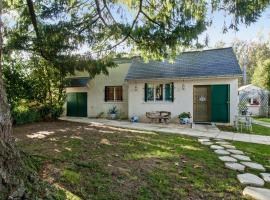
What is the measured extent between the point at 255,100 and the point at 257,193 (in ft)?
72.1

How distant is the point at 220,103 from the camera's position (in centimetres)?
1381

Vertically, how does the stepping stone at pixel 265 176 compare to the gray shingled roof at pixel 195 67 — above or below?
below

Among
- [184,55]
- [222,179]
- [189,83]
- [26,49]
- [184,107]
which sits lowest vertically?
[222,179]

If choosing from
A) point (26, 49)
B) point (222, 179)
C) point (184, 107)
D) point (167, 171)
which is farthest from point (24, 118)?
point (222, 179)

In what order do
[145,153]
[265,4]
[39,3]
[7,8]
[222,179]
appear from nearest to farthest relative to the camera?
[222,179], [265,4], [145,153], [39,3], [7,8]

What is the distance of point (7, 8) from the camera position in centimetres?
837

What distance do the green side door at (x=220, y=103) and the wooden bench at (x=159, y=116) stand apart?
263cm

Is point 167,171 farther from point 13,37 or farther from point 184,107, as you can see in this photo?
point 184,107

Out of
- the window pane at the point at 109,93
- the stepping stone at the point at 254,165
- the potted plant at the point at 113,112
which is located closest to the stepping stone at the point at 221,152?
the stepping stone at the point at 254,165

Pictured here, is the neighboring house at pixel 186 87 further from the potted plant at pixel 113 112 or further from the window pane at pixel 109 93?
the potted plant at pixel 113 112

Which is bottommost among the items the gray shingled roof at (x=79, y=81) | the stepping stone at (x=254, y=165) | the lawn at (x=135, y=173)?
the stepping stone at (x=254, y=165)

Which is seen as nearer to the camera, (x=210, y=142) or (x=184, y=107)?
(x=210, y=142)

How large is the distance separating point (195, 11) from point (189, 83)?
838 centimetres

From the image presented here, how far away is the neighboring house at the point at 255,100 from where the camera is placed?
22.2m
